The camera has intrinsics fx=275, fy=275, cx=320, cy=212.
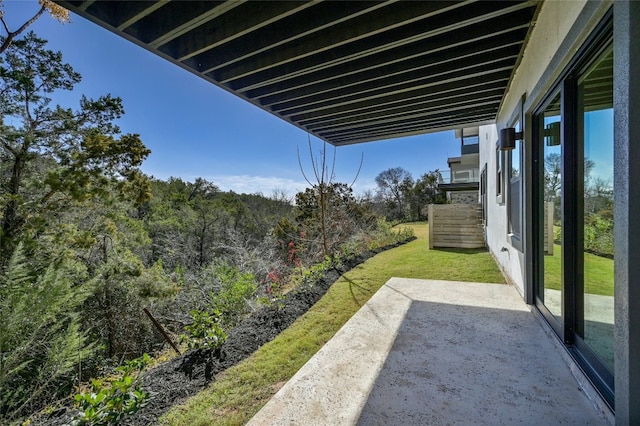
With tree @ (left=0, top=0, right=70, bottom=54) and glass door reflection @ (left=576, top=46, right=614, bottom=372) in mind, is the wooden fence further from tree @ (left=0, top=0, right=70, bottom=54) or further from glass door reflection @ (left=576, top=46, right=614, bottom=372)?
tree @ (left=0, top=0, right=70, bottom=54)

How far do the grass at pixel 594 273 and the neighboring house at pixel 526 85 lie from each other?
0.06ft

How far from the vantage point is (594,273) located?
1.82m

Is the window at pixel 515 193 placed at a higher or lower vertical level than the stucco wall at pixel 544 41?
lower

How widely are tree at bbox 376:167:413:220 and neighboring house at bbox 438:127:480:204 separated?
13.3ft

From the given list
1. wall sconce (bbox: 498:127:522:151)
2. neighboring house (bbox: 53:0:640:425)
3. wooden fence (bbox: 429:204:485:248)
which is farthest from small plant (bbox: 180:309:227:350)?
wooden fence (bbox: 429:204:485:248)

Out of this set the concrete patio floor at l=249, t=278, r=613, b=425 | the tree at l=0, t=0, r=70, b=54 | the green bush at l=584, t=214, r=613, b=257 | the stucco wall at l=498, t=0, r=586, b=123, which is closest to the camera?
the green bush at l=584, t=214, r=613, b=257

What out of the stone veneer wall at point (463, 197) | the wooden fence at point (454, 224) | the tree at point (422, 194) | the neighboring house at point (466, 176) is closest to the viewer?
the wooden fence at point (454, 224)

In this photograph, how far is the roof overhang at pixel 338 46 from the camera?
2494 millimetres

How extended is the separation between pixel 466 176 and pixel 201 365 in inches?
665

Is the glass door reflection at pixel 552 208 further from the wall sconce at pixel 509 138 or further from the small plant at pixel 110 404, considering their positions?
the small plant at pixel 110 404

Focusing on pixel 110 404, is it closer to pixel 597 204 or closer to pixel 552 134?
pixel 597 204

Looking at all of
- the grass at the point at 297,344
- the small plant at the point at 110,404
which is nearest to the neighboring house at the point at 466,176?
the grass at the point at 297,344

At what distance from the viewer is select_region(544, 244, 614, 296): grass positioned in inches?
62.7

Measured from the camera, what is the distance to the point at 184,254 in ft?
48.7
